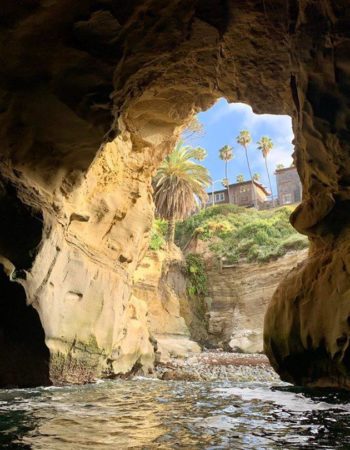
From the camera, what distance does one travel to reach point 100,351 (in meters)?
11.5

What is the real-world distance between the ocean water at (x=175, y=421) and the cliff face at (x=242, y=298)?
21.7 meters

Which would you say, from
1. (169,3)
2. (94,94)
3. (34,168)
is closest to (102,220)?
(34,168)

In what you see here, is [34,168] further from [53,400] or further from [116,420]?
[116,420]

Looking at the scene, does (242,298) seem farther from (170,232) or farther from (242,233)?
(170,232)

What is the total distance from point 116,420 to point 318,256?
495 centimetres

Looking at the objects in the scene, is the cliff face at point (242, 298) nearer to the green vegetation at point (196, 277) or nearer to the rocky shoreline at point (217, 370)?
the green vegetation at point (196, 277)

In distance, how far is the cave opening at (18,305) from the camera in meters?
7.72

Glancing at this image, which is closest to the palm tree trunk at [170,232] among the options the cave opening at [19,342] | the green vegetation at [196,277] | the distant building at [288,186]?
the green vegetation at [196,277]

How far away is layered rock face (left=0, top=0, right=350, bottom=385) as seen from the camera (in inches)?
250

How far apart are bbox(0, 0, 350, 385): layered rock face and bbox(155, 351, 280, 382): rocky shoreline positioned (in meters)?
4.66

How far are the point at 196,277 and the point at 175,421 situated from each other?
2814cm

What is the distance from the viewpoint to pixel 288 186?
49.2m

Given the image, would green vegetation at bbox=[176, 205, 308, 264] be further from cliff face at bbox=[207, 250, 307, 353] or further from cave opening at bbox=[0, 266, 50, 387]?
cave opening at bbox=[0, 266, 50, 387]

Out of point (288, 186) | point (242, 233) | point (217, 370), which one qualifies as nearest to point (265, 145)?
point (288, 186)
